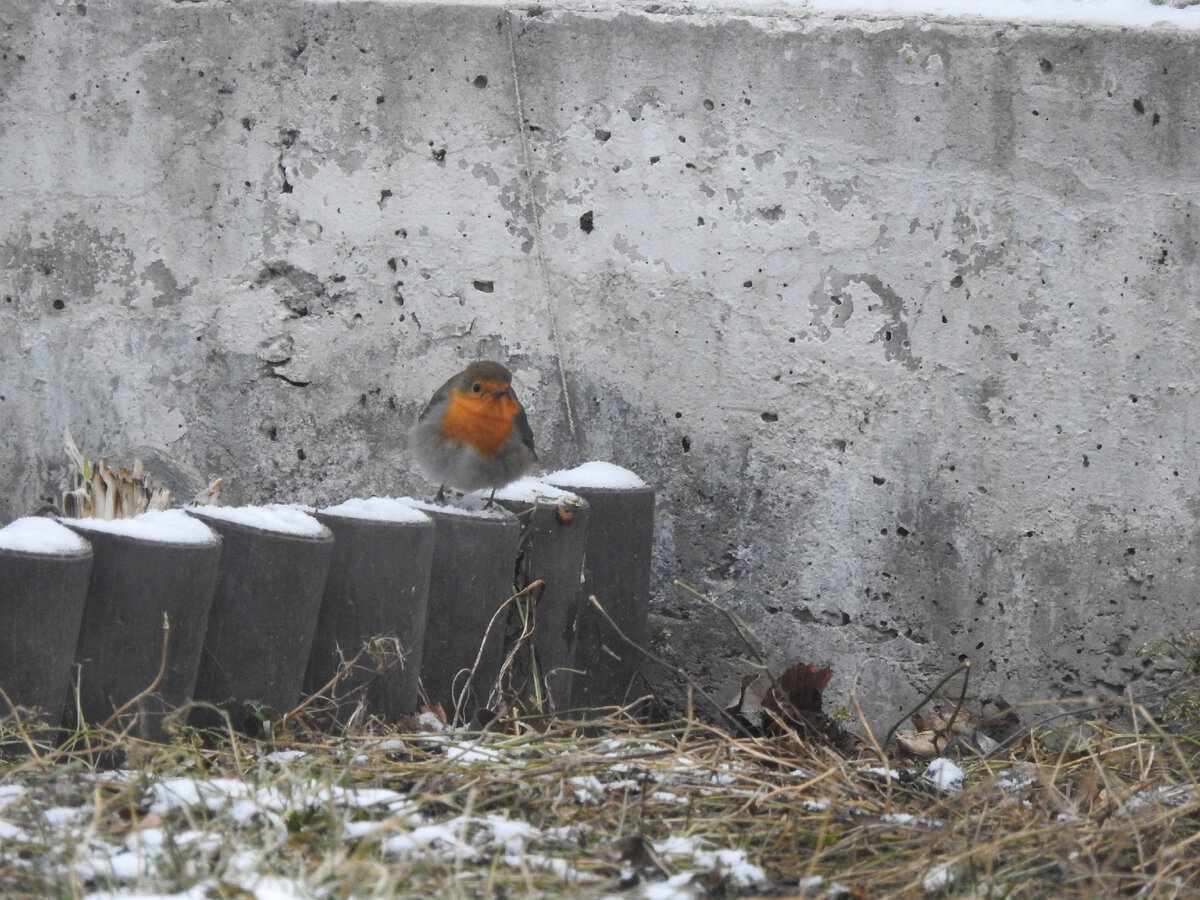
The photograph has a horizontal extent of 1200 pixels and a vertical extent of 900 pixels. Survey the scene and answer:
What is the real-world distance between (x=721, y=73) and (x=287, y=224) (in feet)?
4.02

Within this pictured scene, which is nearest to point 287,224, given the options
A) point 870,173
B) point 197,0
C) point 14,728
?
point 197,0

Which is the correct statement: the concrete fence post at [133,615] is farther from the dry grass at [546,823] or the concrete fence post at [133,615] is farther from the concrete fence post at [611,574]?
the concrete fence post at [611,574]

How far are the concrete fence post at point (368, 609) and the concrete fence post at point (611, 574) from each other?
0.65 m

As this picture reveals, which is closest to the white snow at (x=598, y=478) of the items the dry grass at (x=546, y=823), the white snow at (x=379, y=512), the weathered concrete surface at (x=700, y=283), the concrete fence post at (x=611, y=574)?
the concrete fence post at (x=611, y=574)

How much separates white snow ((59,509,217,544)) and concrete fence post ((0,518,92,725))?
0.07m

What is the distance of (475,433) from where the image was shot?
11.1 feet

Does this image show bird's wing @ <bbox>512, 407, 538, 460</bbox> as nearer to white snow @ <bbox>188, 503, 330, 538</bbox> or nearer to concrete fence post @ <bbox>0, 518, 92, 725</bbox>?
white snow @ <bbox>188, 503, 330, 538</bbox>

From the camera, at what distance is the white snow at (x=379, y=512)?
269cm

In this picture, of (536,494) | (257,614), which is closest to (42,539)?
(257,614)

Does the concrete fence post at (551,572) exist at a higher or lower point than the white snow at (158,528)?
lower

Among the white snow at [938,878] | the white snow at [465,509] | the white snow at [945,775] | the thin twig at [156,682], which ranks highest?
the white snow at [465,509]

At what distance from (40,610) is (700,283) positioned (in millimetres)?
1972

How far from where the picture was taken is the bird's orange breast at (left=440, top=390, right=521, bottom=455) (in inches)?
133

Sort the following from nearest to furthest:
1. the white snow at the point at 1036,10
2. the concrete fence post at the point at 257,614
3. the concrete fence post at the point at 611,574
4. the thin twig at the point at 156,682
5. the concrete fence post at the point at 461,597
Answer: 1. the thin twig at the point at 156,682
2. the concrete fence post at the point at 257,614
3. the concrete fence post at the point at 461,597
4. the concrete fence post at the point at 611,574
5. the white snow at the point at 1036,10
